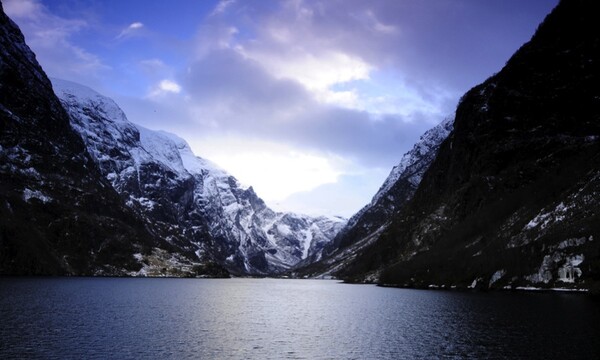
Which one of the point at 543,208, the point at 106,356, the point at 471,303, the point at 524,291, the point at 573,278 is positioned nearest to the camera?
the point at 106,356

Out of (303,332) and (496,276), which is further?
(496,276)

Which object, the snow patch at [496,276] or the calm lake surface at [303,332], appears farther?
the snow patch at [496,276]

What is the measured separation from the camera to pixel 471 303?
121312 millimetres

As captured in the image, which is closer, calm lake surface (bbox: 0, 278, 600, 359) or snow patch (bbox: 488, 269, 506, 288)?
calm lake surface (bbox: 0, 278, 600, 359)

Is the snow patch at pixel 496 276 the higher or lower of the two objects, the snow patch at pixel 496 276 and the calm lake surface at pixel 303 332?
the higher

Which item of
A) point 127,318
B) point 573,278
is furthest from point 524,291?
point 127,318

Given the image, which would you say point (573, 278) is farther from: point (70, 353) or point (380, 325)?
point (70, 353)

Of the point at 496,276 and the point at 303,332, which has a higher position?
the point at 496,276

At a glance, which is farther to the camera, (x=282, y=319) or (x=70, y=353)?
(x=282, y=319)

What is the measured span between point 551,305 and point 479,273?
79.6 meters

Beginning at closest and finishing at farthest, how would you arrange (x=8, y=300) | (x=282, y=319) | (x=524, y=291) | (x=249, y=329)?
(x=249, y=329) → (x=282, y=319) → (x=8, y=300) → (x=524, y=291)

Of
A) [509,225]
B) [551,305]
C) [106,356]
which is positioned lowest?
[106,356]

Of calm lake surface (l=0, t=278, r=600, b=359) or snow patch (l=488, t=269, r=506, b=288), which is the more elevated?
snow patch (l=488, t=269, r=506, b=288)

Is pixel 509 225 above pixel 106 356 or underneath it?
above
